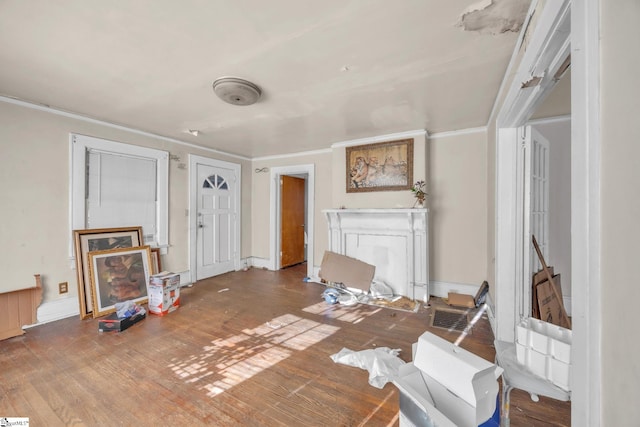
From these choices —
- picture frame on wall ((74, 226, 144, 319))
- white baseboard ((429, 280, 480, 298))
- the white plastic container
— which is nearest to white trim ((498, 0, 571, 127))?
the white plastic container

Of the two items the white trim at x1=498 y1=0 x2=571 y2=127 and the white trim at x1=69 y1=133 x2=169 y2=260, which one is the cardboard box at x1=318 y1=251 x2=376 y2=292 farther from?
the white trim at x1=69 y1=133 x2=169 y2=260

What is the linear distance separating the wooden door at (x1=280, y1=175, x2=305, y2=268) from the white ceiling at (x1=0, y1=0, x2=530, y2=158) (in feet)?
8.09

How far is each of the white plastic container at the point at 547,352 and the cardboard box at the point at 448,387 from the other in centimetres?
21

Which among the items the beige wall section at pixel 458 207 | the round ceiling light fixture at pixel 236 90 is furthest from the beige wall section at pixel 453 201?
the round ceiling light fixture at pixel 236 90

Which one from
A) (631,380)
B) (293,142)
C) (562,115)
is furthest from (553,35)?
(293,142)

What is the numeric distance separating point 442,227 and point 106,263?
4391mm

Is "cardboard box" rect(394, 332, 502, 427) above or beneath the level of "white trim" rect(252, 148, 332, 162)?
beneath

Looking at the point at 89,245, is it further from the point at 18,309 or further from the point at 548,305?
the point at 548,305

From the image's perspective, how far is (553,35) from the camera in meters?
1.14

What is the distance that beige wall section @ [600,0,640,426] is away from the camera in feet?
1.78

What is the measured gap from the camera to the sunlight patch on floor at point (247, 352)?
1955 millimetres

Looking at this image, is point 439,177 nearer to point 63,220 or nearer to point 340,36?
point 340,36

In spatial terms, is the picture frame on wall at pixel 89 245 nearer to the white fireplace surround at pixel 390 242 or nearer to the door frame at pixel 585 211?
the white fireplace surround at pixel 390 242

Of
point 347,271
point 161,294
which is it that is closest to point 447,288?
point 347,271
